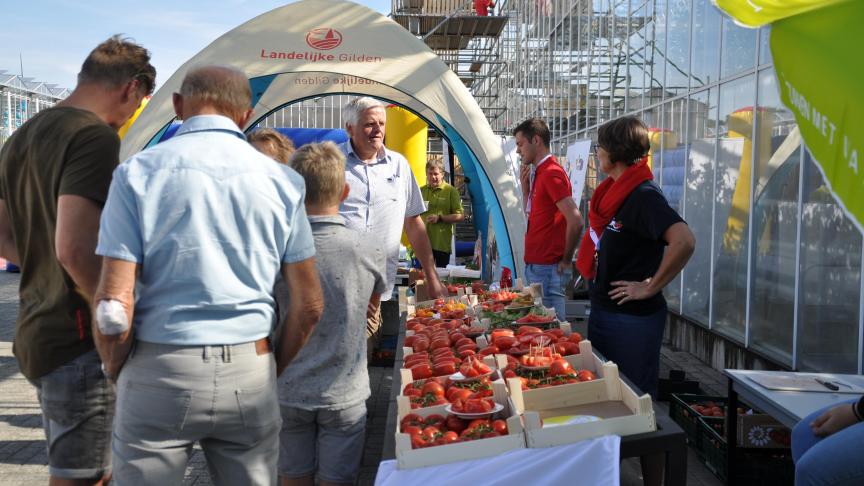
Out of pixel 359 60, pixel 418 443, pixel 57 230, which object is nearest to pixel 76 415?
pixel 57 230

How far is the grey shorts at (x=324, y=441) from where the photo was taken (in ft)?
9.45

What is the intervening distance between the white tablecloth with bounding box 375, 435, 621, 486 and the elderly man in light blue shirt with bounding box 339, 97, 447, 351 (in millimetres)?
1948

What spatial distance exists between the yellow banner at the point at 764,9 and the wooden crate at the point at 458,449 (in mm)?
1516

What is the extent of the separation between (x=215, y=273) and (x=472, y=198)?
7.85 meters

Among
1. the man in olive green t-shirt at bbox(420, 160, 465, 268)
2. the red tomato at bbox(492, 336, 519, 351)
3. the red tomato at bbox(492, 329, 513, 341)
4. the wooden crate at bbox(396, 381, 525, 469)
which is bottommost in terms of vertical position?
the wooden crate at bbox(396, 381, 525, 469)

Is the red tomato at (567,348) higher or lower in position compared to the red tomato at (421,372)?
higher

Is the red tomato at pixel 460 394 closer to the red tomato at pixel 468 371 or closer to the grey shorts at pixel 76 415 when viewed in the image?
the red tomato at pixel 468 371

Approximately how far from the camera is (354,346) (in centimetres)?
287

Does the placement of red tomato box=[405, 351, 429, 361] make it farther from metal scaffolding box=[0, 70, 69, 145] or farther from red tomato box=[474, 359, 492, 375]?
metal scaffolding box=[0, 70, 69, 145]

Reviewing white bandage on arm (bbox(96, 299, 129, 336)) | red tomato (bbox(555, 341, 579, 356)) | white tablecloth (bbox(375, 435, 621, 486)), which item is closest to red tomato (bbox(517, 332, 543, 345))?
red tomato (bbox(555, 341, 579, 356))

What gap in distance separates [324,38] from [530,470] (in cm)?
471

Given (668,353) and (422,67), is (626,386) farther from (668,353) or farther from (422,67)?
(668,353)

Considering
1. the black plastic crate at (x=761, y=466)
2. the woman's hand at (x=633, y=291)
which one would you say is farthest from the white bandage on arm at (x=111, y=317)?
the black plastic crate at (x=761, y=466)

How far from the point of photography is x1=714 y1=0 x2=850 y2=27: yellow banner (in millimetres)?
2401
